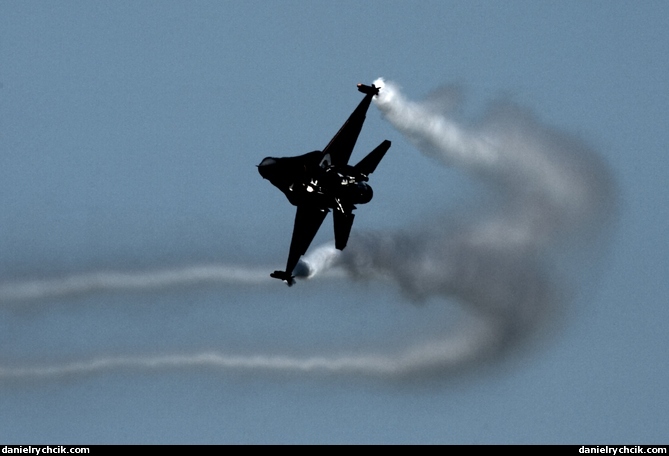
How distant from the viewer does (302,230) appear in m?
102

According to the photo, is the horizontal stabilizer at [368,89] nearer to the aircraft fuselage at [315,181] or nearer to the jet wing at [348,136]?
the jet wing at [348,136]

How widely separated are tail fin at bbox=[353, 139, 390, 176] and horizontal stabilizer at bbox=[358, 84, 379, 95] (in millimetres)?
4296

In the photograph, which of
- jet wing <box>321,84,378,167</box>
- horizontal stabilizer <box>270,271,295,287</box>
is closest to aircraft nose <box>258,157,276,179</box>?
jet wing <box>321,84,378,167</box>

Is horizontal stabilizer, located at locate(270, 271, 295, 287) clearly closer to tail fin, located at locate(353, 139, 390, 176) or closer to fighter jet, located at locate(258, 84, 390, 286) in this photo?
fighter jet, located at locate(258, 84, 390, 286)

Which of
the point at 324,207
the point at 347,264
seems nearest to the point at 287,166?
the point at 324,207

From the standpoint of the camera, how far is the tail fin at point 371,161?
97.1m

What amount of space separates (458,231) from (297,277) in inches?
390

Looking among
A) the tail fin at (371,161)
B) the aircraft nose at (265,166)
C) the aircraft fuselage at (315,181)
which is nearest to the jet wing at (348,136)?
the aircraft fuselage at (315,181)

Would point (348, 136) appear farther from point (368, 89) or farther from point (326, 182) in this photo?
point (326, 182)

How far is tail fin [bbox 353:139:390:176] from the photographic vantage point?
318ft
